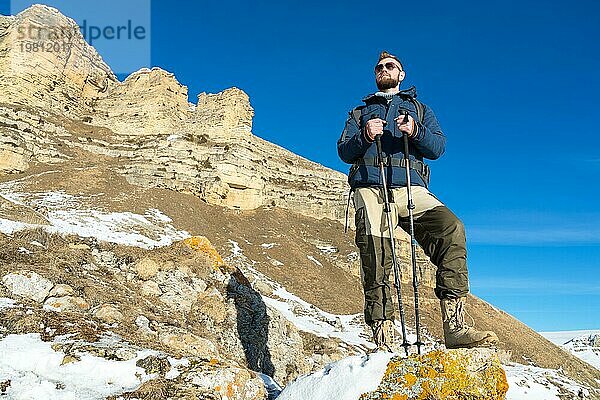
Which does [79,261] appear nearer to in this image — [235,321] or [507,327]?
[235,321]

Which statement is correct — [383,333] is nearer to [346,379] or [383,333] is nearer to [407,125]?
[346,379]

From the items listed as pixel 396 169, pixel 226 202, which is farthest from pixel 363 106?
pixel 226 202

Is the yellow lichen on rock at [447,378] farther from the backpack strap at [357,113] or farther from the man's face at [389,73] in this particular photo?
the man's face at [389,73]

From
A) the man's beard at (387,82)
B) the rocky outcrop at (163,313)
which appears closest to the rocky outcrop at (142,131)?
the rocky outcrop at (163,313)

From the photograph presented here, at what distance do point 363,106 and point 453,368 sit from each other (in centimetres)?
293

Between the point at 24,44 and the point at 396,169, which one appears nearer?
the point at 396,169

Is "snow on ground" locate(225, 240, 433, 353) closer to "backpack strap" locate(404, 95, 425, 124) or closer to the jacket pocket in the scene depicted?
the jacket pocket

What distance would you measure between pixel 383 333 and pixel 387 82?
2.78 m

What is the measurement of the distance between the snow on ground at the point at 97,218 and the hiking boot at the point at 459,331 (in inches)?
743

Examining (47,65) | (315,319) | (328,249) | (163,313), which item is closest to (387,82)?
(163,313)

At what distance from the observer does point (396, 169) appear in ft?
15.5

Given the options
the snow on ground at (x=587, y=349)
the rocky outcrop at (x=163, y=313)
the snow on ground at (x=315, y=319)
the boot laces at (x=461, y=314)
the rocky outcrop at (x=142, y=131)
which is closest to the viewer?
the boot laces at (x=461, y=314)

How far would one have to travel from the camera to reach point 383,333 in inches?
175

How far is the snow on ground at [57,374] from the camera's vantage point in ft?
16.5
